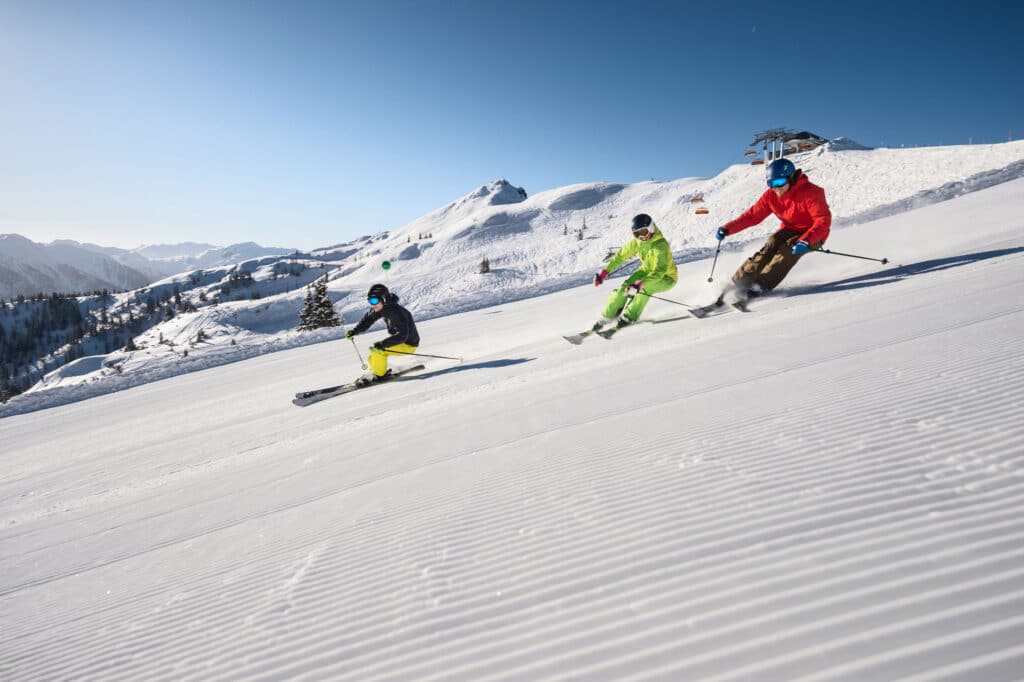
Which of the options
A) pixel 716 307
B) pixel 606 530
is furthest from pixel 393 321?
pixel 606 530

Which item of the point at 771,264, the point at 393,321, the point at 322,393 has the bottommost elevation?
the point at 322,393

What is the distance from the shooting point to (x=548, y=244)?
3475 cm

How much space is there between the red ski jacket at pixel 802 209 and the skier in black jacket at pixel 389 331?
6.30m

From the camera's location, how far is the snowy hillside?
1478 centimetres

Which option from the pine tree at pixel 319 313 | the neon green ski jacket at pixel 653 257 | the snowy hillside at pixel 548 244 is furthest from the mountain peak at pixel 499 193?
the neon green ski jacket at pixel 653 257

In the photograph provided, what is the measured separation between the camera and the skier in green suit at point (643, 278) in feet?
26.5

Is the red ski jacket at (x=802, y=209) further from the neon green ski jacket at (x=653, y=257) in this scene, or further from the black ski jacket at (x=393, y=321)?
the black ski jacket at (x=393, y=321)

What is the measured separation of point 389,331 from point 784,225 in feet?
24.9

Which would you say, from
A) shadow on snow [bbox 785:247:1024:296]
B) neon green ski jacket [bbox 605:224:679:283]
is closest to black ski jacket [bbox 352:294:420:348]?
neon green ski jacket [bbox 605:224:679:283]

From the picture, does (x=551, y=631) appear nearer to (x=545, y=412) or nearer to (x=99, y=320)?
(x=545, y=412)

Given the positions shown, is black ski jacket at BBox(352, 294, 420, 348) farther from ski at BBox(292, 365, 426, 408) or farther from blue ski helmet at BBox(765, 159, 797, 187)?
blue ski helmet at BBox(765, 159, 797, 187)

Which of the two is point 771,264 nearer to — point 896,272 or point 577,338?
point 896,272

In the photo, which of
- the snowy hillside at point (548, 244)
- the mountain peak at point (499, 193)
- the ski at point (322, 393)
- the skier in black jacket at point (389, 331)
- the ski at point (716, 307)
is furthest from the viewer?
the mountain peak at point (499, 193)

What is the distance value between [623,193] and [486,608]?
50863 mm
